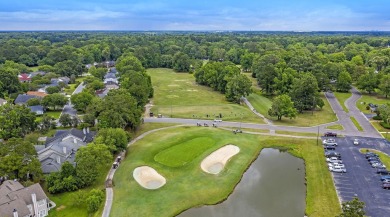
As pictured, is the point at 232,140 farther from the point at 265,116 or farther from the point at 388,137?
the point at 388,137

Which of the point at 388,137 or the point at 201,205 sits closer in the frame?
the point at 201,205

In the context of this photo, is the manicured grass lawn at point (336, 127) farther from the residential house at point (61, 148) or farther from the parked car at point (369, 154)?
the residential house at point (61, 148)

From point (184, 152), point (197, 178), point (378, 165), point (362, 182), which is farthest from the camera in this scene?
point (184, 152)

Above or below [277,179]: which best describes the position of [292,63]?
above

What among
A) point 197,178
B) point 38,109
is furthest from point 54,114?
point 197,178

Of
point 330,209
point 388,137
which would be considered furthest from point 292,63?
point 330,209

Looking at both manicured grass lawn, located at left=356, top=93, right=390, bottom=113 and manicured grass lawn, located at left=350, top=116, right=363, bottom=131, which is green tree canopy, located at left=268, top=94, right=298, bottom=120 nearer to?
manicured grass lawn, located at left=350, top=116, right=363, bottom=131

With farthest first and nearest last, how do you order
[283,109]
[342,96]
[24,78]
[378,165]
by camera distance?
1. [24,78]
2. [342,96]
3. [283,109]
4. [378,165]

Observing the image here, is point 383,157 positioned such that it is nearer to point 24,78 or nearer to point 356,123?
point 356,123
